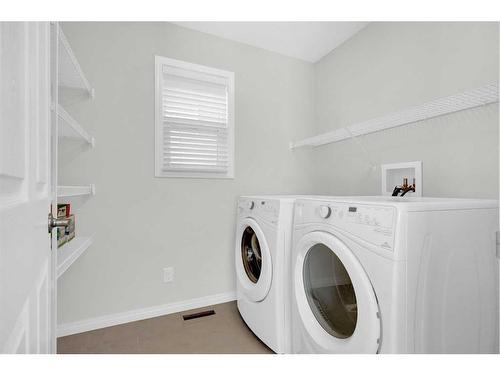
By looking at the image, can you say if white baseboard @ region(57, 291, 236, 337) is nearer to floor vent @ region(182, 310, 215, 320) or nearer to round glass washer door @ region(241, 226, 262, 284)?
floor vent @ region(182, 310, 215, 320)

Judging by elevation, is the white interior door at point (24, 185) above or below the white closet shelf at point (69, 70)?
below

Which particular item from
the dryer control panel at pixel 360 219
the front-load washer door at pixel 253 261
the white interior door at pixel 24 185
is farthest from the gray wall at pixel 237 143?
the white interior door at pixel 24 185

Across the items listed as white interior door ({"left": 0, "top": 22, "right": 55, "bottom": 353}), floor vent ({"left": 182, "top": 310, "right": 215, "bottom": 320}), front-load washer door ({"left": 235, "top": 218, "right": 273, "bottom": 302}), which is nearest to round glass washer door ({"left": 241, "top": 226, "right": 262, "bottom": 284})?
front-load washer door ({"left": 235, "top": 218, "right": 273, "bottom": 302})

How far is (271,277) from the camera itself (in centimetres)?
160

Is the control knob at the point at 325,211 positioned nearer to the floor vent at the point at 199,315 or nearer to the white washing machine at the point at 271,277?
the white washing machine at the point at 271,277

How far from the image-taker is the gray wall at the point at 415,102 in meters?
1.45

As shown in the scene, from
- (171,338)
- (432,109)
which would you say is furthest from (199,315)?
(432,109)

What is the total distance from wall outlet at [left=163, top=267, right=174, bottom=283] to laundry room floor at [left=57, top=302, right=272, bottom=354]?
0.90 ft

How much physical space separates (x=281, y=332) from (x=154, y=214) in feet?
4.14

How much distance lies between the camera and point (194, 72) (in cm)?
220

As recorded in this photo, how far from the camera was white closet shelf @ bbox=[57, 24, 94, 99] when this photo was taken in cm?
122

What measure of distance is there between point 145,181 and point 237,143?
85cm
